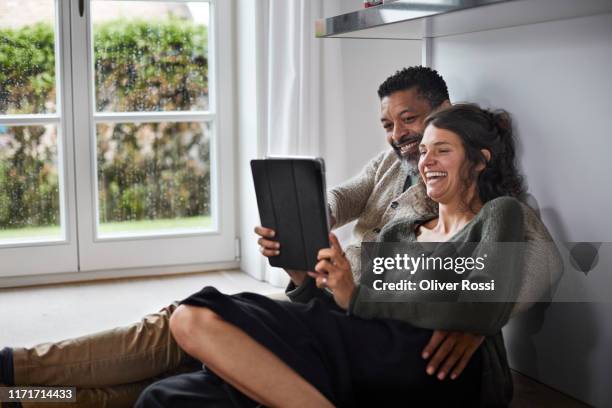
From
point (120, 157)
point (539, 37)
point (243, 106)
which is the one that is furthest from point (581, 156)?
point (120, 157)

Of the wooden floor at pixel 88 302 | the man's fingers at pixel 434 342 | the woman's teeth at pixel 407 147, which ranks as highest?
the woman's teeth at pixel 407 147

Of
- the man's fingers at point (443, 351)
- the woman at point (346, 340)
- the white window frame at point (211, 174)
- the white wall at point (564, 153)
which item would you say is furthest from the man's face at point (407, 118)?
the white window frame at point (211, 174)

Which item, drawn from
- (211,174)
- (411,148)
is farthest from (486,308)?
(211,174)

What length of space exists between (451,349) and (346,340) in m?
0.23

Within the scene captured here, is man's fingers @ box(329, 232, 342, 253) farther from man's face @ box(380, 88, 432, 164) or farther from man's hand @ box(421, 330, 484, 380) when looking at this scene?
man's face @ box(380, 88, 432, 164)

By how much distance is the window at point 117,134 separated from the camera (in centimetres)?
360

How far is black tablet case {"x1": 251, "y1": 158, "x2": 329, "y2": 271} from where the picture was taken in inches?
71.5

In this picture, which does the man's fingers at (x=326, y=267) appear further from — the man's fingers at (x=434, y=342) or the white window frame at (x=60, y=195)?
the white window frame at (x=60, y=195)

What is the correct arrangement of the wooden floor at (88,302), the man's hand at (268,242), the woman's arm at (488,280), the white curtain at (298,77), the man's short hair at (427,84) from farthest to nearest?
the white curtain at (298,77)
the wooden floor at (88,302)
the man's short hair at (427,84)
the man's hand at (268,242)
the woman's arm at (488,280)

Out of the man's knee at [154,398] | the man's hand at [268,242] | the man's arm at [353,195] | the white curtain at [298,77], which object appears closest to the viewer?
the man's knee at [154,398]

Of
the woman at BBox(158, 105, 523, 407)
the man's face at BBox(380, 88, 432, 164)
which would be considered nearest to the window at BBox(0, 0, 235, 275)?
the man's face at BBox(380, 88, 432, 164)

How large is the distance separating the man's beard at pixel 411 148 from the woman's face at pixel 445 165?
0.34 meters

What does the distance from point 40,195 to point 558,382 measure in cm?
255

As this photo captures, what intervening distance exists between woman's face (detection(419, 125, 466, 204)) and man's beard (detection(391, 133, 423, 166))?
342 millimetres
